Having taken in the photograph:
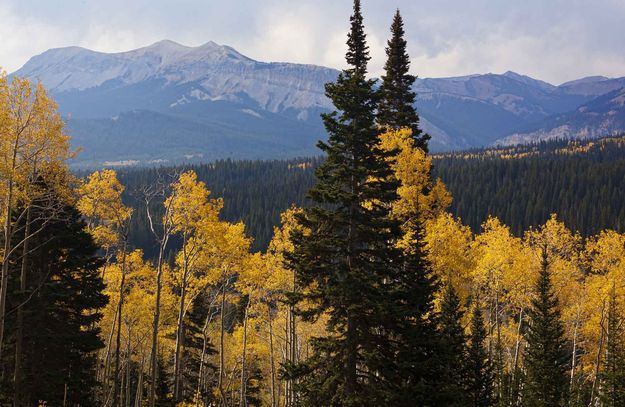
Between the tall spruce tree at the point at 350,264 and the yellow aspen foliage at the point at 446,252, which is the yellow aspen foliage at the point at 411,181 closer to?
the yellow aspen foliage at the point at 446,252

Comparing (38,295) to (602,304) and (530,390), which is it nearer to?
(530,390)

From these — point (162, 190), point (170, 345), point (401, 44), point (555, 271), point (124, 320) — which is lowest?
point (170, 345)

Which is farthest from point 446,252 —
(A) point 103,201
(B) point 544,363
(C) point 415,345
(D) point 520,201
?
(D) point 520,201

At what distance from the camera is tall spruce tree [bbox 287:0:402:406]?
17.1 meters

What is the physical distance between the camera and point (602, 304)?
118 ft

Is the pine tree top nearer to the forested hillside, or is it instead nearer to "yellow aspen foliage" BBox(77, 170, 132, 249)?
"yellow aspen foliage" BBox(77, 170, 132, 249)

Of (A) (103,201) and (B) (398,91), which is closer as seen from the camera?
(A) (103,201)

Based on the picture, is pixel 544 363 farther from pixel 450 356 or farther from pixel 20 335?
pixel 20 335

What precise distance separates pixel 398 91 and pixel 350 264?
1593 centimetres

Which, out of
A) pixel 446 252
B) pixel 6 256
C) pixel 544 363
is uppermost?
pixel 6 256

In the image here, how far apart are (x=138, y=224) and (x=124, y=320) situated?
124 meters

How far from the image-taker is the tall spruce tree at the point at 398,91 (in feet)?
98.4

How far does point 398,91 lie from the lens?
3050 cm

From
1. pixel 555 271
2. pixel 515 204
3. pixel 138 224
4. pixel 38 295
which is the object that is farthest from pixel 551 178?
pixel 38 295
